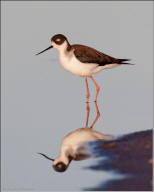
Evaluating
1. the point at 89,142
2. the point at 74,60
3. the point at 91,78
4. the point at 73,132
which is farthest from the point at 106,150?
the point at 91,78

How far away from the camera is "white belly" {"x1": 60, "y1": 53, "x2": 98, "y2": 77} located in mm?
8227

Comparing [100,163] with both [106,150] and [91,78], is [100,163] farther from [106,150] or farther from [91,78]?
[91,78]

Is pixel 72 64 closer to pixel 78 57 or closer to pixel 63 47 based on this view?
pixel 78 57

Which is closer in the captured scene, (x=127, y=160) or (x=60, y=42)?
(x=127, y=160)

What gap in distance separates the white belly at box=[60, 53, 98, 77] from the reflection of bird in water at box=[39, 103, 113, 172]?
141cm

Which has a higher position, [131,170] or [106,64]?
[106,64]

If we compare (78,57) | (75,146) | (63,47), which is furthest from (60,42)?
(75,146)

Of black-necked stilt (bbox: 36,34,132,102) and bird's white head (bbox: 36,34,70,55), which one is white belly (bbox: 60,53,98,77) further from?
bird's white head (bbox: 36,34,70,55)

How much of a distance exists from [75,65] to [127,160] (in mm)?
2774

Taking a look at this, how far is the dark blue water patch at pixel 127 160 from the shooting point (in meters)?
5.44

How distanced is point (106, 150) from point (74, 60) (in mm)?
2495

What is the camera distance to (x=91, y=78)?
360 inches

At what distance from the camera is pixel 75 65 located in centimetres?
824

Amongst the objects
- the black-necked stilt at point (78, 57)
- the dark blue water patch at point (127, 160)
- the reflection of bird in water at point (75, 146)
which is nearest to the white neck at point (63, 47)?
the black-necked stilt at point (78, 57)
